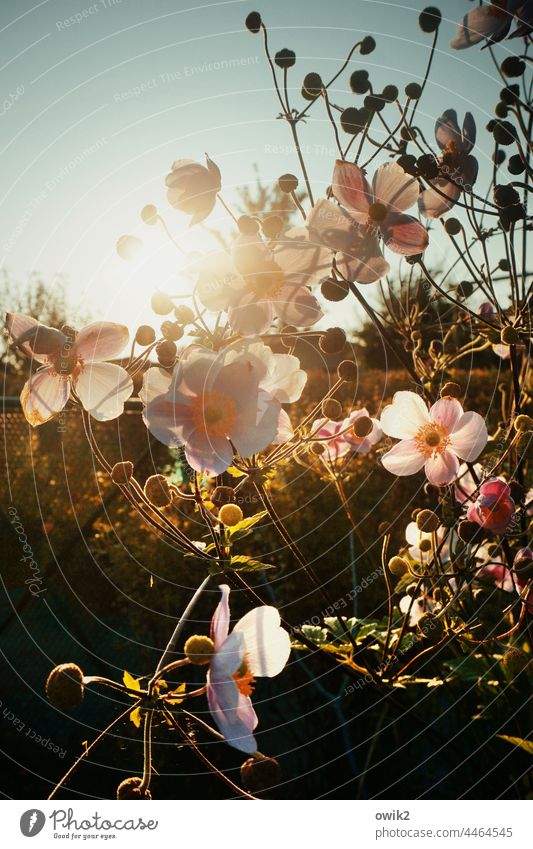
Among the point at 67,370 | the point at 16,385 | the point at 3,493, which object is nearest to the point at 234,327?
the point at 67,370

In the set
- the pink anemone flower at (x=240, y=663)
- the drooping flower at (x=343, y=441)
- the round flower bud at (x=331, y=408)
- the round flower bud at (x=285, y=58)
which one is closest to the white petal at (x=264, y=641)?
the pink anemone flower at (x=240, y=663)

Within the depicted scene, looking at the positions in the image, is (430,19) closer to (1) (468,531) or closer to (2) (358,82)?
(2) (358,82)

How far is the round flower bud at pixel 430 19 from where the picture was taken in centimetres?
95

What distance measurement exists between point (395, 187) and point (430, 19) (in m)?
0.40

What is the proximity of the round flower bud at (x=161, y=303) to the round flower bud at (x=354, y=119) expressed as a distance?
1.37 ft

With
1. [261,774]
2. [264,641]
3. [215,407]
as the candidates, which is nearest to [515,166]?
[215,407]

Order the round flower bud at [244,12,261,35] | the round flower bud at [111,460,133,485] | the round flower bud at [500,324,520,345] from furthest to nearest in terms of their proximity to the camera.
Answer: the round flower bud at [244,12,261,35] → the round flower bud at [500,324,520,345] → the round flower bud at [111,460,133,485]

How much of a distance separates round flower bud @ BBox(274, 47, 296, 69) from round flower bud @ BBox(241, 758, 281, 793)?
93 cm

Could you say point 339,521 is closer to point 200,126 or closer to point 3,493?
point 3,493

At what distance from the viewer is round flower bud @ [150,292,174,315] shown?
0.71m

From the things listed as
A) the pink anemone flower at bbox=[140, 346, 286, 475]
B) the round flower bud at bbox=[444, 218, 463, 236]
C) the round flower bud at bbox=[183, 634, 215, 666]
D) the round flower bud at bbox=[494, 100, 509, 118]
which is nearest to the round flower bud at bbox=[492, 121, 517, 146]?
the round flower bud at bbox=[494, 100, 509, 118]

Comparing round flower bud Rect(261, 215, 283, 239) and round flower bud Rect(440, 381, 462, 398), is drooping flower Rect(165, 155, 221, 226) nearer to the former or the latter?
round flower bud Rect(261, 215, 283, 239)

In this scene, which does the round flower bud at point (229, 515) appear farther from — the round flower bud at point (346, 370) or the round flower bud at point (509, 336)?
the round flower bud at point (509, 336)

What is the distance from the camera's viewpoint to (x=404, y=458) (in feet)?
2.92
